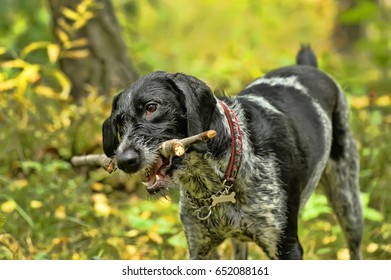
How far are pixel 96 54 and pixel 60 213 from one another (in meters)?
2.26

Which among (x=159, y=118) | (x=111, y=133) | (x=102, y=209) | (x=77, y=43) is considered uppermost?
(x=77, y=43)

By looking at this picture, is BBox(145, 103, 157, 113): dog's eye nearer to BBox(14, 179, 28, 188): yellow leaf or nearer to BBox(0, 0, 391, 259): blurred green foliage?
BBox(0, 0, 391, 259): blurred green foliage

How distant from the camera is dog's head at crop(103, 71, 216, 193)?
13.4ft

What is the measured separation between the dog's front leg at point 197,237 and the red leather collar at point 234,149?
0.42 metres

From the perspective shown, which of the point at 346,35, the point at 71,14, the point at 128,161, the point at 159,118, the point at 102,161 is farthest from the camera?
the point at 346,35

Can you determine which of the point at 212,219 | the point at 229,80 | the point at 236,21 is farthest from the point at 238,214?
the point at 236,21

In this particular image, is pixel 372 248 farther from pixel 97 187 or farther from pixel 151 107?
pixel 151 107

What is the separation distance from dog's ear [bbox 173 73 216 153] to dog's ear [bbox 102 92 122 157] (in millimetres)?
424

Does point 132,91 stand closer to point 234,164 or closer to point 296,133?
point 234,164

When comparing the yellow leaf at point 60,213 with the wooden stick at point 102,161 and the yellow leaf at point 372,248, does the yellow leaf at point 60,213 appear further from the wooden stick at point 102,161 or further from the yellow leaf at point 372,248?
the yellow leaf at point 372,248

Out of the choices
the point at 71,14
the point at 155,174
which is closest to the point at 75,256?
the point at 155,174

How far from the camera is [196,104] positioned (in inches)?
164

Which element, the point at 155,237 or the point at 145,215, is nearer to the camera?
the point at 155,237

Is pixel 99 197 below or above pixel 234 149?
below
